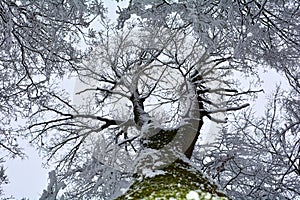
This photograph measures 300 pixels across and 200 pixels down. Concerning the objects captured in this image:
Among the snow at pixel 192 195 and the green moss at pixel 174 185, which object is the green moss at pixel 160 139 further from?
the snow at pixel 192 195

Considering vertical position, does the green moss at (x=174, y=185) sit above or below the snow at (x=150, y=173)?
below

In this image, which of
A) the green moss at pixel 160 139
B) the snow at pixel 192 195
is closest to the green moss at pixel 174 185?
the snow at pixel 192 195

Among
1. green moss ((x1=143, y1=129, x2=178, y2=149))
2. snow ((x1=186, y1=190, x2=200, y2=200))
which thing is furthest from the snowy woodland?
snow ((x1=186, y1=190, x2=200, y2=200))

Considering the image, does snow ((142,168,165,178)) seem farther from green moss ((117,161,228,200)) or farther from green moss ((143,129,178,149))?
green moss ((143,129,178,149))

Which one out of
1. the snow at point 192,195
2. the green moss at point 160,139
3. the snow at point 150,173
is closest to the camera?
the snow at point 192,195

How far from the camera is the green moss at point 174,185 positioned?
2221mm

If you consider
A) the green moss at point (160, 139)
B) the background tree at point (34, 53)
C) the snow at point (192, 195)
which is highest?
the background tree at point (34, 53)

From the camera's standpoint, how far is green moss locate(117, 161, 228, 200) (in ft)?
7.29

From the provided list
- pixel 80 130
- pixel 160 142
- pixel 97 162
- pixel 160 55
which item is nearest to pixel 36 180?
pixel 80 130

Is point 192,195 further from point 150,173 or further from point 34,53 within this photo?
point 34,53

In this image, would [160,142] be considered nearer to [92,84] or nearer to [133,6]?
[133,6]

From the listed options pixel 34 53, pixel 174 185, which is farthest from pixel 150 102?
pixel 174 185

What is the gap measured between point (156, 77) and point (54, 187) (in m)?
5.19

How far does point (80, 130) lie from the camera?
745 centimetres
